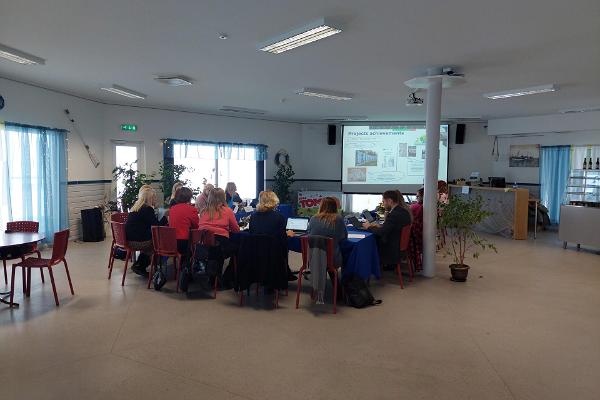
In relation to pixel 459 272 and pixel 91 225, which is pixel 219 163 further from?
pixel 459 272

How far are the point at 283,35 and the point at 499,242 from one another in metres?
6.21

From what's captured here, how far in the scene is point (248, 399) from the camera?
256 centimetres

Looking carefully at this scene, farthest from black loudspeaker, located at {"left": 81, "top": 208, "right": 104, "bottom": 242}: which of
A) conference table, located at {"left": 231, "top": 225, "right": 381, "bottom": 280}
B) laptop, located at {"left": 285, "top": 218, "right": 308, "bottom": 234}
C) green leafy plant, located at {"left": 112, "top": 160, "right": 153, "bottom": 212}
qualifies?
laptop, located at {"left": 285, "top": 218, "right": 308, "bottom": 234}

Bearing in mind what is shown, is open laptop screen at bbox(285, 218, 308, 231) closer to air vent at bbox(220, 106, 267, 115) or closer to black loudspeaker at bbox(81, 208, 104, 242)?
black loudspeaker at bbox(81, 208, 104, 242)

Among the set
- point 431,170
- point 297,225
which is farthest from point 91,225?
point 431,170

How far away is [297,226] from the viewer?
4789 mm

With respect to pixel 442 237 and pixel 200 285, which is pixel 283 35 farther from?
pixel 442 237

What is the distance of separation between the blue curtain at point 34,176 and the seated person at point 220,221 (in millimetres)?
3662

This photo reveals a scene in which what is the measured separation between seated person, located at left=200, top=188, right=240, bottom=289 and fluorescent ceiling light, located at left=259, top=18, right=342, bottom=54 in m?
1.63

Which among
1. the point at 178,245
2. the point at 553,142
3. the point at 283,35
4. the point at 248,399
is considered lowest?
the point at 248,399

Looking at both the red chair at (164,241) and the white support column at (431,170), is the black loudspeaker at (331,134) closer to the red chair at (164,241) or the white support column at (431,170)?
the white support column at (431,170)

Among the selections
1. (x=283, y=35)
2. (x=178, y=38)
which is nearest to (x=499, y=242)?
(x=283, y=35)

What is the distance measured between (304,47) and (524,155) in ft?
26.0

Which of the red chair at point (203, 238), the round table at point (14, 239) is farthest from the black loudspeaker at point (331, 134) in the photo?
the round table at point (14, 239)
